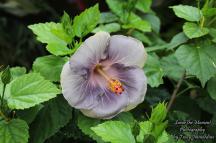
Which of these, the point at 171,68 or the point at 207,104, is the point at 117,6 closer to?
the point at 171,68

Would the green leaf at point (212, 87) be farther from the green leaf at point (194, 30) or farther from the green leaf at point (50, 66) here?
the green leaf at point (50, 66)

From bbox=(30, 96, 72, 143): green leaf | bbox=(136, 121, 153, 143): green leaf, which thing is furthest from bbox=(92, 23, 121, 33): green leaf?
bbox=(136, 121, 153, 143): green leaf

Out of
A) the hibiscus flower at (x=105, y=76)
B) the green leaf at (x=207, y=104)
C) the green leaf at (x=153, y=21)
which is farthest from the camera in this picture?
the green leaf at (x=153, y=21)

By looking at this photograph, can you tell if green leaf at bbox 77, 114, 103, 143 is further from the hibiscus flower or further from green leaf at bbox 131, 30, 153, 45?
green leaf at bbox 131, 30, 153, 45

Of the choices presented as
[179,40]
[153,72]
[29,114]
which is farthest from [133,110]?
[29,114]

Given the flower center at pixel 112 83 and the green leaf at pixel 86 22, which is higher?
the green leaf at pixel 86 22

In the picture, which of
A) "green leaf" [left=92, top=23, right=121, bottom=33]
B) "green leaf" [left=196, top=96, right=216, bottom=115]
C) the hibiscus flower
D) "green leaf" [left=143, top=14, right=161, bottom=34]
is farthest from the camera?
"green leaf" [left=143, top=14, right=161, bottom=34]

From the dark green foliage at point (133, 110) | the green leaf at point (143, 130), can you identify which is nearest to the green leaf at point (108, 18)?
the dark green foliage at point (133, 110)
